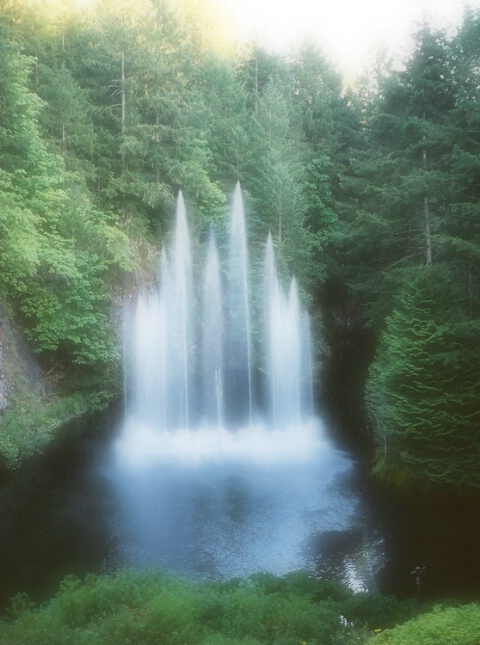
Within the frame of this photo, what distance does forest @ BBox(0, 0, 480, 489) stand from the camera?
631 inches

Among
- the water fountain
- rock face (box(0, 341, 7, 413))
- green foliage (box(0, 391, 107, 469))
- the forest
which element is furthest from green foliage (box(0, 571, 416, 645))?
rock face (box(0, 341, 7, 413))

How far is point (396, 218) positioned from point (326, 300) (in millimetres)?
11631

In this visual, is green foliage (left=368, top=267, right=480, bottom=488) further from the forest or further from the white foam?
the white foam

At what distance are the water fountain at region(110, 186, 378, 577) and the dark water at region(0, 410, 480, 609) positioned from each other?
0.22 feet

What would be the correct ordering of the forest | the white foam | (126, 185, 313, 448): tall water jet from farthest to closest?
(126, 185, 313, 448): tall water jet, the white foam, the forest

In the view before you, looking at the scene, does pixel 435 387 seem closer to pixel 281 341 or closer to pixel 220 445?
pixel 220 445

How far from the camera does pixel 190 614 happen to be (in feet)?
27.5

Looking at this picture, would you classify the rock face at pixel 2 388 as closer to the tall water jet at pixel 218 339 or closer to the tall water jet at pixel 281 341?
the tall water jet at pixel 218 339

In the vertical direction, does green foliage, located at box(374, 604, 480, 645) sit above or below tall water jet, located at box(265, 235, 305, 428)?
below

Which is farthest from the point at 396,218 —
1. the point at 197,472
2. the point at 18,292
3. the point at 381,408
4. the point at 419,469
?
the point at 18,292

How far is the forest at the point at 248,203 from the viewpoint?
16031 millimetres

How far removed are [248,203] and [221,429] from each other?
546 inches

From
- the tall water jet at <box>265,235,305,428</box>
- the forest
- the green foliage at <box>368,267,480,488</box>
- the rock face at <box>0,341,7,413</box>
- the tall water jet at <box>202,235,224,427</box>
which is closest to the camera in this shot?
the green foliage at <box>368,267,480,488</box>

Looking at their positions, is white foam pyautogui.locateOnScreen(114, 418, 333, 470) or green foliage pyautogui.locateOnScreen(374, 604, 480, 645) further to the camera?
white foam pyautogui.locateOnScreen(114, 418, 333, 470)
